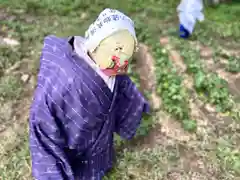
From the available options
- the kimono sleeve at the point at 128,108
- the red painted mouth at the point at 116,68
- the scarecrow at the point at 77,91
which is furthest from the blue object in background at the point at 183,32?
the red painted mouth at the point at 116,68

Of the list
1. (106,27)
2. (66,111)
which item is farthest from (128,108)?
(106,27)

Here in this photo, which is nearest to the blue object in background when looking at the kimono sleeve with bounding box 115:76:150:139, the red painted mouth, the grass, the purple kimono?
the grass

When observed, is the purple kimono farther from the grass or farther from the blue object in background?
the blue object in background

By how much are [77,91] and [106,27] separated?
402 mm

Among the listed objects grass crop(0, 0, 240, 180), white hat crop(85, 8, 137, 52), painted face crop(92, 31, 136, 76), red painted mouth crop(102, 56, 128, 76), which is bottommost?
grass crop(0, 0, 240, 180)

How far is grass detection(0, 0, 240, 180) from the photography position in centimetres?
295

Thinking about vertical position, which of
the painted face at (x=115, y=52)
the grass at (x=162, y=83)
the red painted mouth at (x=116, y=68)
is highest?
the painted face at (x=115, y=52)

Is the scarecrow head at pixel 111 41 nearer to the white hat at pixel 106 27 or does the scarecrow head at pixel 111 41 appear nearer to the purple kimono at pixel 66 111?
the white hat at pixel 106 27

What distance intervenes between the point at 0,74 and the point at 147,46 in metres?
1.64

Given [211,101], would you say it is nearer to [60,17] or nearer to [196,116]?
[196,116]

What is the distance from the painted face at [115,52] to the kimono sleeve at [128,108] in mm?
477

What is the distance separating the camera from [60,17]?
441cm

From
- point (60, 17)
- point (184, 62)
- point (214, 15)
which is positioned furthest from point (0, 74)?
point (214, 15)

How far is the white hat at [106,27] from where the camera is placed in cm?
183
